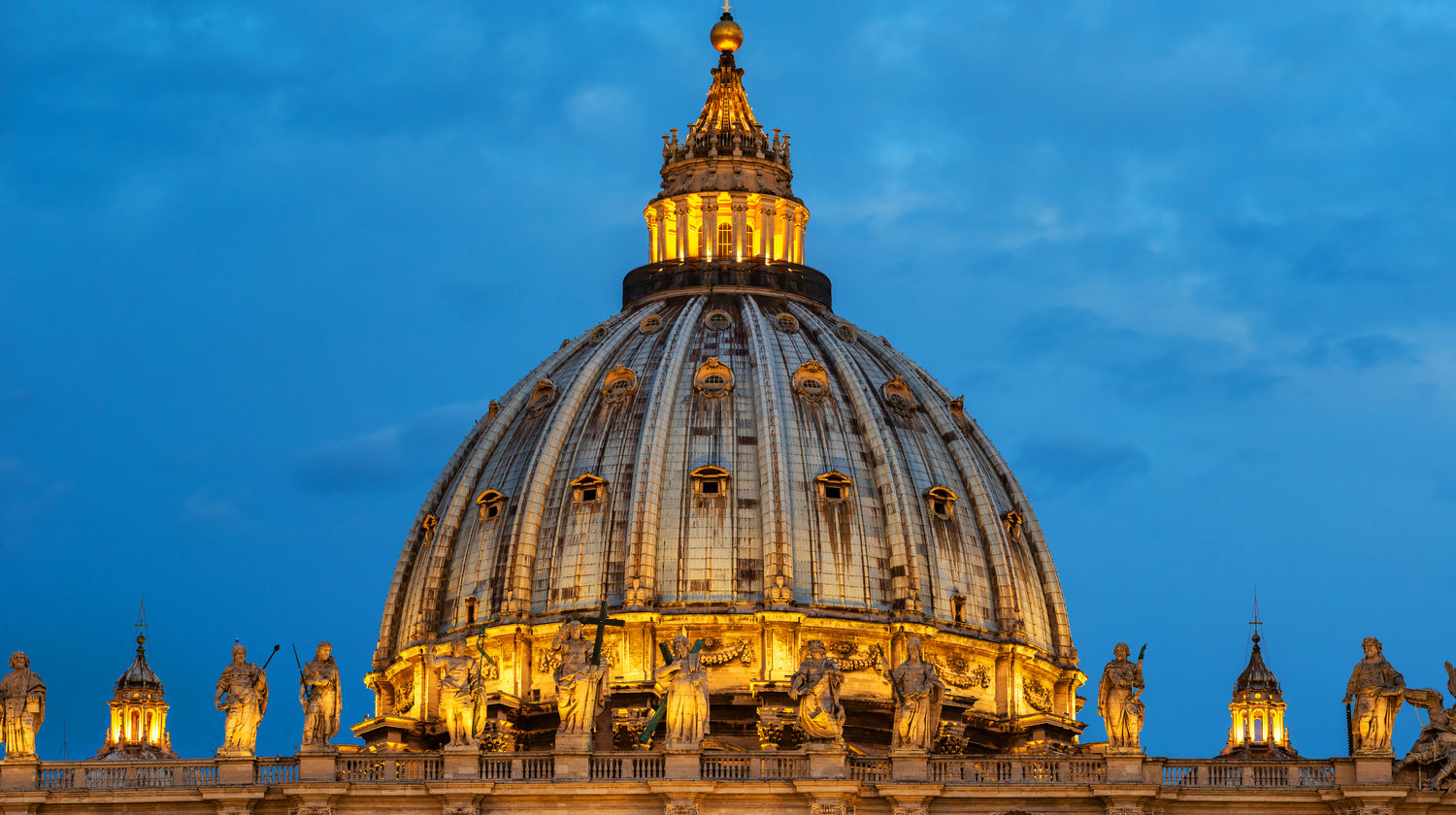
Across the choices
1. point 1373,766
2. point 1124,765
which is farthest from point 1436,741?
point 1124,765

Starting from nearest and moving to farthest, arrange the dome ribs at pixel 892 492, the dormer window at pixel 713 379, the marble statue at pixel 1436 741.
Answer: the marble statue at pixel 1436 741, the dome ribs at pixel 892 492, the dormer window at pixel 713 379

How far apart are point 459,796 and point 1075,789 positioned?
1653 centimetres

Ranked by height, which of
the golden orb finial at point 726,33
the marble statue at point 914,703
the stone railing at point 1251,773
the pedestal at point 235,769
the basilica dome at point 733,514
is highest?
the golden orb finial at point 726,33

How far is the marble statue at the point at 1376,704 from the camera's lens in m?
95.6

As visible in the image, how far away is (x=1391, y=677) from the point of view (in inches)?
3765

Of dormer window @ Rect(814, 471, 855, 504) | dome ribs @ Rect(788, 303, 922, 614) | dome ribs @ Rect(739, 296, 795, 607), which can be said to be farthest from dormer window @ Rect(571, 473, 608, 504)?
dome ribs @ Rect(788, 303, 922, 614)

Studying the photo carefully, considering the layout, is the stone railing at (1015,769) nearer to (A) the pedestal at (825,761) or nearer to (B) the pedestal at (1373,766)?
(A) the pedestal at (825,761)

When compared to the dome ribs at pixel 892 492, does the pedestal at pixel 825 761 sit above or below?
below

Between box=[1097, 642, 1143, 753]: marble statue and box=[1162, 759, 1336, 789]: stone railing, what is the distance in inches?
52.9

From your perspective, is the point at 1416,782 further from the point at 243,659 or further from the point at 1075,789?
the point at 243,659

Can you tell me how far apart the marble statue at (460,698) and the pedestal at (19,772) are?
36.8ft

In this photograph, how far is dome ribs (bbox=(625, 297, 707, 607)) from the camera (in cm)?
12206

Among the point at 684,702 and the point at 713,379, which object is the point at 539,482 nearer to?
the point at 713,379

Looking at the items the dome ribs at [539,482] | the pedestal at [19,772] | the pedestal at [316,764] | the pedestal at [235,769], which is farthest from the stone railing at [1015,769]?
the dome ribs at [539,482]
